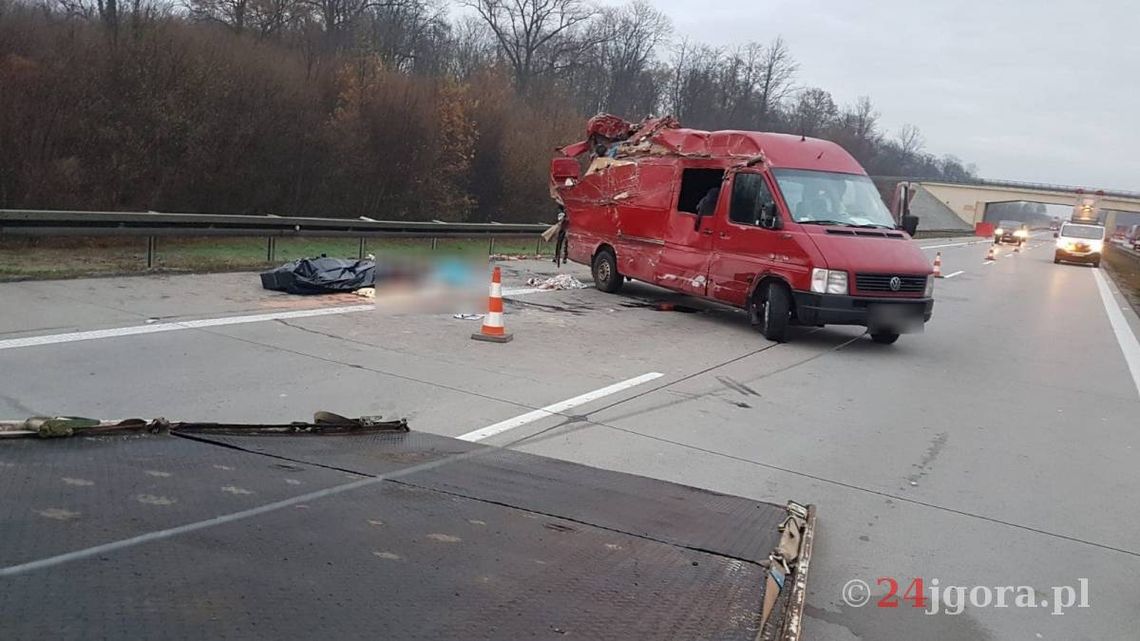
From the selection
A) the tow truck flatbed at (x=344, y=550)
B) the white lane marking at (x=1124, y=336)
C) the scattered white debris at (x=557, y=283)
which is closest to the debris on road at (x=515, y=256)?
the scattered white debris at (x=557, y=283)

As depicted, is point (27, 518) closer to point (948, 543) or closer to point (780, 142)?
point (948, 543)

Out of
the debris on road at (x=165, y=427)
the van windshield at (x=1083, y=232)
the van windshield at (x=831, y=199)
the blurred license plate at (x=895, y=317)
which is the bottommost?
the debris on road at (x=165, y=427)

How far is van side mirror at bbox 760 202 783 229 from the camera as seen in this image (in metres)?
11.7

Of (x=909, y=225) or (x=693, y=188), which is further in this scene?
(x=693, y=188)

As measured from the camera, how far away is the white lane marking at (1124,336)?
1215 centimetres

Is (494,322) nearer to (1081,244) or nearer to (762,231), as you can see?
(762,231)

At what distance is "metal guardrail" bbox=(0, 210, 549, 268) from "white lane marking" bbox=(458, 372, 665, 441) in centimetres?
855

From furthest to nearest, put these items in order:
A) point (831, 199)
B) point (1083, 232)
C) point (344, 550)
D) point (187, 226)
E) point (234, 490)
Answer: point (1083, 232)
point (187, 226)
point (831, 199)
point (234, 490)
point (344, 550)

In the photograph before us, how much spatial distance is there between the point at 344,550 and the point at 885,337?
34.9 ft

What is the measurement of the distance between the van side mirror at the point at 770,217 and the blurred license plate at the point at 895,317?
166cm

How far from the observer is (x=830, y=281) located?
11.0 meters

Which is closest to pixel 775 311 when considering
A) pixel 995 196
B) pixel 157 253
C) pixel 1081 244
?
pixel 157 253

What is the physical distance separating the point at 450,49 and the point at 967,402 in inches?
2055

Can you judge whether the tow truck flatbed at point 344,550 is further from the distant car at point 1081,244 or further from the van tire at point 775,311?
the distant car at point 1081,244
